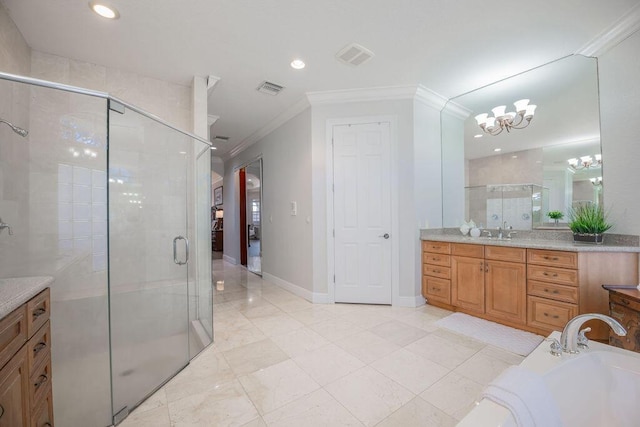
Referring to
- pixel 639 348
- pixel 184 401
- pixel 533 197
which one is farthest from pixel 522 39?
pixel 184 401

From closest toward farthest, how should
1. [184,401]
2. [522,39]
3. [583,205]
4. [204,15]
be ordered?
1. [184,401]
2. [204,15]
3. [522,39]
4. [583,205]

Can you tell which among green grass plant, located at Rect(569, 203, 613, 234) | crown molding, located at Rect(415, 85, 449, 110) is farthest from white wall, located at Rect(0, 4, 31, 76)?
green grass plant, located at Rect(569, 203, 613, 234)

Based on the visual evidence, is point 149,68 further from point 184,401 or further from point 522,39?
point 522,39

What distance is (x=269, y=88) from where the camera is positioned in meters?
3.19

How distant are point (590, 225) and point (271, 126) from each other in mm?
4165

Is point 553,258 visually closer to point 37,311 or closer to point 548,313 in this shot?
point 548,313

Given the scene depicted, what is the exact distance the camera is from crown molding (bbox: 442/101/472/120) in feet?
11.8

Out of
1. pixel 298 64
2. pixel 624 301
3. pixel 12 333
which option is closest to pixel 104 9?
pixel 298 64

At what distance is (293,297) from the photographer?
3.71 m

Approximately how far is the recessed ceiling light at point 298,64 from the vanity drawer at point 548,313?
127 inches

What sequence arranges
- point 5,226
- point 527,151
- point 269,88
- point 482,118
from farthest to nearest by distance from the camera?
point 482,118
point 269,88
point 527,151
point 5,226

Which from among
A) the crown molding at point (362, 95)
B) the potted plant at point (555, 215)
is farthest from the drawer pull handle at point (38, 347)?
the potted plant at point (555, 215)

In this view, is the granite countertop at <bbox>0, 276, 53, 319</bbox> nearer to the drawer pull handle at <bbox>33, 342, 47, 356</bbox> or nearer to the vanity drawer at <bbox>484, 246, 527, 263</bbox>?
the drawer pull handle at <bbox>33, 342, 47, 356</bbox>

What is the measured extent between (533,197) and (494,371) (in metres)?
2.11
